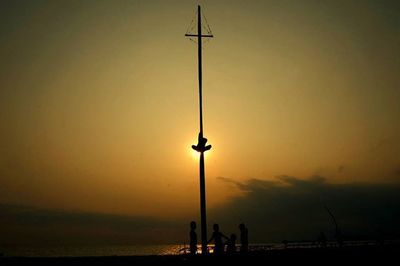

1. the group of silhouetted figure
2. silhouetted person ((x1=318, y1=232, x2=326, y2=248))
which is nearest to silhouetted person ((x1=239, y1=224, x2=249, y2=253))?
the group of silhouetted figure

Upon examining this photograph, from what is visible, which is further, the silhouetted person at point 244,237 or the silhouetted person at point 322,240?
the silhouetted person at point 322,240

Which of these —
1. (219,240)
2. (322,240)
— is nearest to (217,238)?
(219,240)

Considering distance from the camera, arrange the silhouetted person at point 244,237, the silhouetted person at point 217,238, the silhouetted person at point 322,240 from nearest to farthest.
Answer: the silhouetted person at point 217,238, the silhouetted person at point 244,237, the silhouetted person at point 322,240

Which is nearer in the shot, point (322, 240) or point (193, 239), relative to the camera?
point (193, 239)

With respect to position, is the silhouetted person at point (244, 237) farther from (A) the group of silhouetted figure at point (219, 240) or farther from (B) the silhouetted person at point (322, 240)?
(B) the silhouetted person at point (322, 240)

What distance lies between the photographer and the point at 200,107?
29.2 metres

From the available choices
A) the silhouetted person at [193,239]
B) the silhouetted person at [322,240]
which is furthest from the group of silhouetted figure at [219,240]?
the silhouetted person at [322,240]

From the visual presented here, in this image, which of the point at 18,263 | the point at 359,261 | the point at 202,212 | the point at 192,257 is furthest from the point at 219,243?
the point at 18,263

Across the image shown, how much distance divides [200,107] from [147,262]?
11.5 m

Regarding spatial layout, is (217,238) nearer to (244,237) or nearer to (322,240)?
(244,237)

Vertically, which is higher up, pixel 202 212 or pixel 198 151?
pixel 198 151

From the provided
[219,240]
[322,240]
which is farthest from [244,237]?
A: [322,240]

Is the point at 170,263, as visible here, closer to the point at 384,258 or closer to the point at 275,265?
the point at 275,265

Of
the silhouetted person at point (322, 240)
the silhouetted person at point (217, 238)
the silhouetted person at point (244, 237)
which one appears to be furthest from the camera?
the silhouetted person at point (322, 240)
